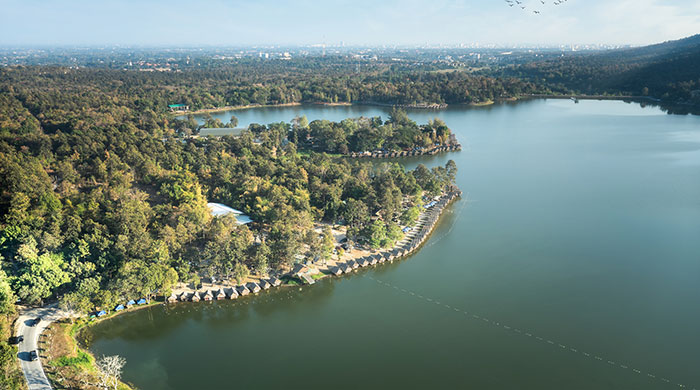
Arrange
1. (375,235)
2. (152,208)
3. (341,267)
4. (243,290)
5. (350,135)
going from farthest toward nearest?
(350,135)
(152,208)
(375,235)
(341,267)
(243,290)

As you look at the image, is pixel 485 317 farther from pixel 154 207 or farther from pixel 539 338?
pixel 154 207

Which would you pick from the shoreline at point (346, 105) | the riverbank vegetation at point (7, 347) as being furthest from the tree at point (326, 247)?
the shoreline at point (346, 105)

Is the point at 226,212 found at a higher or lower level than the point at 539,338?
higher

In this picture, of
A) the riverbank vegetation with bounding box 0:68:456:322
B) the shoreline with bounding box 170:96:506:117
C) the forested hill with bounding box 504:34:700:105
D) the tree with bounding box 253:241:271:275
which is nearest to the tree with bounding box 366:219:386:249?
the riverbank vegetation with bounding box 0:68:456:322

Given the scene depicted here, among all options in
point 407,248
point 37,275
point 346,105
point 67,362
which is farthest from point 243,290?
point 346,105

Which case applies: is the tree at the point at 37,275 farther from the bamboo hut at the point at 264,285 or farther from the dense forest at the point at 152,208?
the bamboo hut at the point at 264,285

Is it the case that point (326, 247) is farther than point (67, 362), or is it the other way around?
point (326, 247)

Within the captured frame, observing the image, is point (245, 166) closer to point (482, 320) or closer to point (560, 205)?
point (482, 320)
